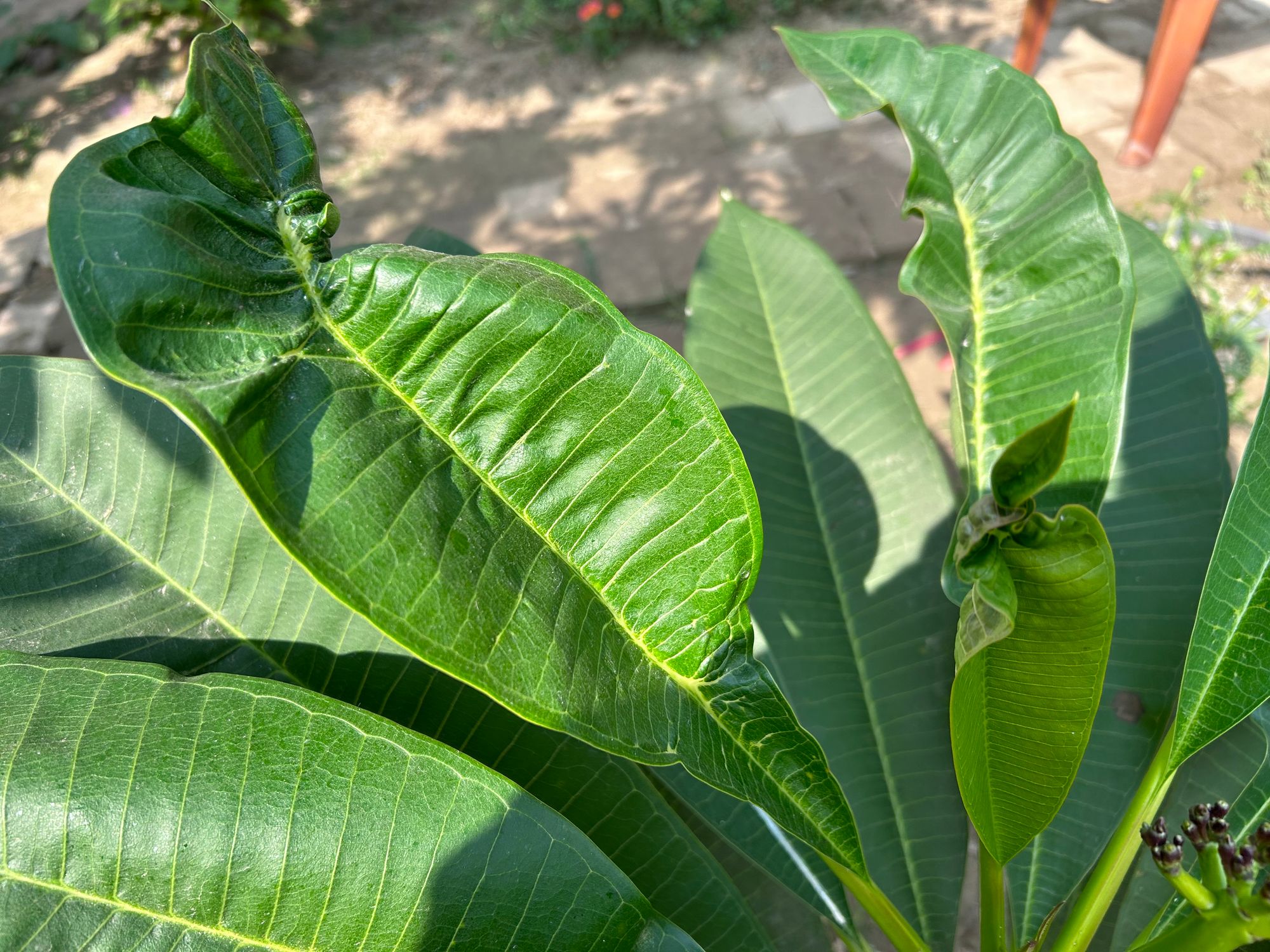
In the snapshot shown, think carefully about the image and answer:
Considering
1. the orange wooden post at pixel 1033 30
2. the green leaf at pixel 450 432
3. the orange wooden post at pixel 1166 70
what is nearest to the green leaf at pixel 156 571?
the green leaf at pixel 450 432

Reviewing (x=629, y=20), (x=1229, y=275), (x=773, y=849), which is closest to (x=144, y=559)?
(x=773, y=849)

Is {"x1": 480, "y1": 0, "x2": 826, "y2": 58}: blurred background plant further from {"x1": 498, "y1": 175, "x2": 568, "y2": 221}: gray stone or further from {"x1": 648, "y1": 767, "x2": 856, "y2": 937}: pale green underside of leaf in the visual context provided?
{"x1": 648, "y1": 767, "x2": 856, "y2": 937}: pale green underside of leaf

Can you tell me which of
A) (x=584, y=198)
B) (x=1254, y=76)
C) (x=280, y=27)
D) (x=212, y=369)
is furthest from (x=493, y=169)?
(x=212, y=369)

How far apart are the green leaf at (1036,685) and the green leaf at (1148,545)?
0.21 m

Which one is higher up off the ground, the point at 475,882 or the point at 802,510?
the point at 475,882

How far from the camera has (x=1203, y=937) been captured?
0.52 meters

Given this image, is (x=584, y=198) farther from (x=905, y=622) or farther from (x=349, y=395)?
(x=349, y=395)

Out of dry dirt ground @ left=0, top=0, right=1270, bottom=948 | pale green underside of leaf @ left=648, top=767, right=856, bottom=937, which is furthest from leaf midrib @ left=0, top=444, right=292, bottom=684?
dry dirt ground @ left=0, top=0, right=1270, bottom=948

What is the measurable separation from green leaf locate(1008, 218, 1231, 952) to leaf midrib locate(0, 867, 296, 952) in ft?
2.33

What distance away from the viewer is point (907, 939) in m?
0.74

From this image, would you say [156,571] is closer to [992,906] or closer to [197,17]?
[992,906]

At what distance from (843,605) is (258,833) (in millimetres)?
663

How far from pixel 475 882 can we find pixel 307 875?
0.11m

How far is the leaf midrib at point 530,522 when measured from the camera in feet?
1.60
